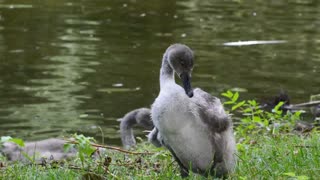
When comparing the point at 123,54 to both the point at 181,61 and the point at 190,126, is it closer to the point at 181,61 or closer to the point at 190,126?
the point at 181,61

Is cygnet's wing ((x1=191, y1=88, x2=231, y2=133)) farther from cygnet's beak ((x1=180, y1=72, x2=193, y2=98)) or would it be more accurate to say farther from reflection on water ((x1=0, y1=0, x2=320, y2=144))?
reflection on water ((x1=0, y1=0, x2=320, y2=144))

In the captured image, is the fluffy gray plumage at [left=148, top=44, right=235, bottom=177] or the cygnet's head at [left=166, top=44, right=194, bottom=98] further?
the cygnet's head at [left=166, top=44, right=194, bottom=98]

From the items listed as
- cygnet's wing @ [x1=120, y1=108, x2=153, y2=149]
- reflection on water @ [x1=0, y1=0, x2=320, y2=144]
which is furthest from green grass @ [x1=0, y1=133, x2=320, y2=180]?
reflection on water @ [x1=0, y1=0, x2=320, y2=144]

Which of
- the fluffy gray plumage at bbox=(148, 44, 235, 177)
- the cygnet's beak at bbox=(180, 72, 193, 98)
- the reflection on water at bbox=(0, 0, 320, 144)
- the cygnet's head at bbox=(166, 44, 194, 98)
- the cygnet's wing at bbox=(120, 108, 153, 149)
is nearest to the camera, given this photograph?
the fluffy gray plumage at bbox=(148, 44, 235, 177)

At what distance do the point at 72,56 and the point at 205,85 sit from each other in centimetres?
337

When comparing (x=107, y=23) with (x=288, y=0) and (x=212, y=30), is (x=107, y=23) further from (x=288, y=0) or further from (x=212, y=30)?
(x=288, y=0)

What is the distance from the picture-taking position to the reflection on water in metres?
13.8

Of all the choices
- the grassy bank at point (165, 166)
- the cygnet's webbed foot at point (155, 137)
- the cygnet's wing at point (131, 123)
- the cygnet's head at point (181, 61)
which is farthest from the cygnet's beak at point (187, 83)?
the cygnet's wing at point (131, 123)

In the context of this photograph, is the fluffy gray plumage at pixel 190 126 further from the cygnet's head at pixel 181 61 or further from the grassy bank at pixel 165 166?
the grassy bank at pixel 165 166

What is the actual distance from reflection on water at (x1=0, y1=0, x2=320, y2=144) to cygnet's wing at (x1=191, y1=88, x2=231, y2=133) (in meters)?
6.59

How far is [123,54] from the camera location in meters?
18.0

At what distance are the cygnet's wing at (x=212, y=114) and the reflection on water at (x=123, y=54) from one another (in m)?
6.59

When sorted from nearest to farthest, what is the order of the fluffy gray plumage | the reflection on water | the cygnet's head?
the fluffy gray plumage → the cygnet's head → the reflection on water

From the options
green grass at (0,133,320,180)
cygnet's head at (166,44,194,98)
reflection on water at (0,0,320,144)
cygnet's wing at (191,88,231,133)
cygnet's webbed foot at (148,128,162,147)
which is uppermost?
cygnet's head at (166,44,194,98)
